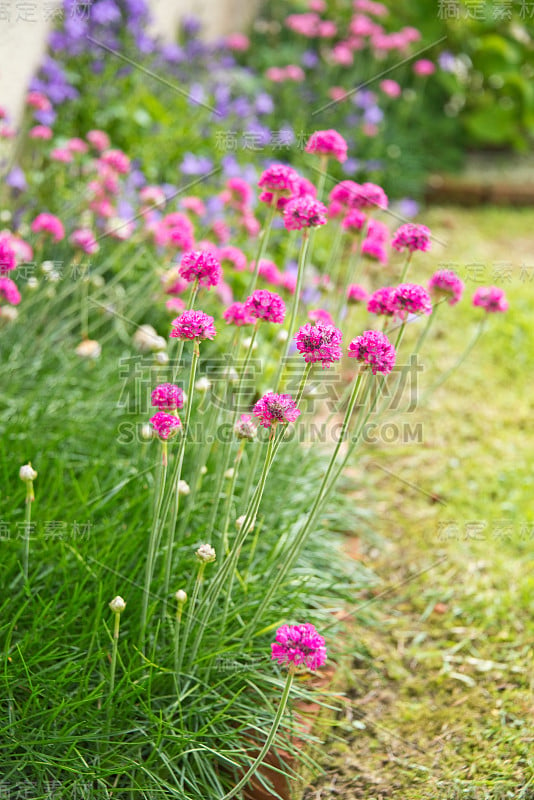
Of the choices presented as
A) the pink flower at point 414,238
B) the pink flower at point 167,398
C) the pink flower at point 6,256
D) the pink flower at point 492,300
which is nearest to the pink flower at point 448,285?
the pink flower at point 414,238

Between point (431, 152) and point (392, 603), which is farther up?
point (431, 152)

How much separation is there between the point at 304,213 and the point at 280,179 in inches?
6.8

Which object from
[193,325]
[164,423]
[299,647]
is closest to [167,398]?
[164,423]

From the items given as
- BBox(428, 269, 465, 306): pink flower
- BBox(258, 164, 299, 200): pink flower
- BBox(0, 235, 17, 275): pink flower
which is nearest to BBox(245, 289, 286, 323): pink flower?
BBox(258, 164, 299, 200): pink flower

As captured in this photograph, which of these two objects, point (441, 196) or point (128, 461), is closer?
point (128, 461)

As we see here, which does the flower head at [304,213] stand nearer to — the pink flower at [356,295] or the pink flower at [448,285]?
the pink flower at [448,285]

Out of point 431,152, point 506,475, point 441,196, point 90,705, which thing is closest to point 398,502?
point 506,475

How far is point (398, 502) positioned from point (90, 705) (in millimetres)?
1483

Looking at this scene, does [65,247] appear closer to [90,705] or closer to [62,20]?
[62,20]

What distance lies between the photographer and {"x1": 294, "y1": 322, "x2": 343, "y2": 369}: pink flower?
4.55 ft

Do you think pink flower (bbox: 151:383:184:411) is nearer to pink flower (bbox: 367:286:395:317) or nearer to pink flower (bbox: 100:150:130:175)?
pink flower (bbox: 367:286:395:317)

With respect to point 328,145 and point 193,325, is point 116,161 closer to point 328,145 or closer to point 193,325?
point 328,145

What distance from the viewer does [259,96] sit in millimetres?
4820

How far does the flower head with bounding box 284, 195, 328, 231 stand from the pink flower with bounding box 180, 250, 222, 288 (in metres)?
0.20
